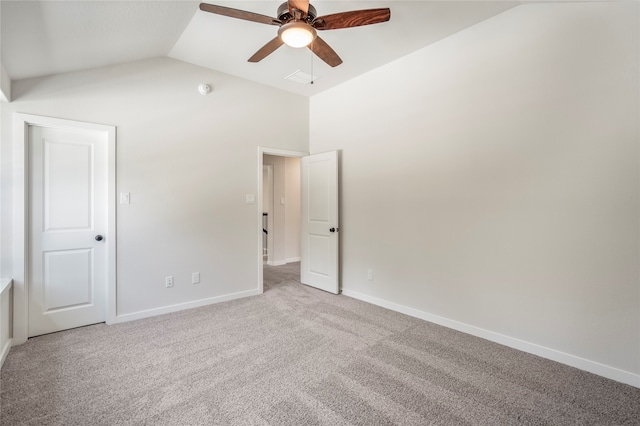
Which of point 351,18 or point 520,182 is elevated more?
point 351,18

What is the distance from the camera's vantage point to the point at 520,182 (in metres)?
2.54

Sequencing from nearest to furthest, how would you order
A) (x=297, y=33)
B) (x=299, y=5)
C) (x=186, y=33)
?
(x=299, y=5)
(x=297, y=33)
(x=186, y=33)

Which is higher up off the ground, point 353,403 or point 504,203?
point 504,203

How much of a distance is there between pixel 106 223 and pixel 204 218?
985 millimetres

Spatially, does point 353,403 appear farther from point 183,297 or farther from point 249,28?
point 249,28

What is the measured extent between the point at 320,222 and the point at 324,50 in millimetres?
2405

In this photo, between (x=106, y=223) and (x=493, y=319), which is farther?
(x=106, y=223)

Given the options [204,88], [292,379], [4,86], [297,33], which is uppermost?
[204,88]

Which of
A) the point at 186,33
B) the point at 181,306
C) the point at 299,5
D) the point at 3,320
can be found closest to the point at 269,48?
the point at 299,5

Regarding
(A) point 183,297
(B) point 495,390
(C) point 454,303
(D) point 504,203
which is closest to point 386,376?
(B) point 495,390

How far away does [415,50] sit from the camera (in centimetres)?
325

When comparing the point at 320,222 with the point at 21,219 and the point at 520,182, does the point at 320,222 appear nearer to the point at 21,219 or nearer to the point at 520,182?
the point at 520,182

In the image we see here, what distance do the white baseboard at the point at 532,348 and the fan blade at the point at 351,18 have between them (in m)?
2.75

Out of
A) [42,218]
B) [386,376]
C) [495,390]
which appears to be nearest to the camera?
[495,390]
